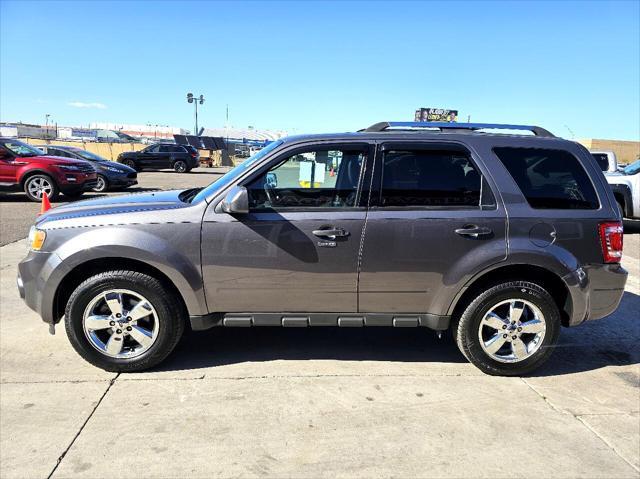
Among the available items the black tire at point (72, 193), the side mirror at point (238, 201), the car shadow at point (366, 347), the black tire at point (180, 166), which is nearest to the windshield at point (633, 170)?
the car shadow at point (366, 347)

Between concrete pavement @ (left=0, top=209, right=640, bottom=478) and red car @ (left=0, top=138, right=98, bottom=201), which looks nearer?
concrete pavement @ (left=0, top=209, right=640, bottom=478)

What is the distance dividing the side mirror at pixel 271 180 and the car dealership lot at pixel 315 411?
1.44 meters

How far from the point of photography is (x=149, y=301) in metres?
3.51

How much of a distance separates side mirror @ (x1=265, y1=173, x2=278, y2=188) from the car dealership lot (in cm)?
144

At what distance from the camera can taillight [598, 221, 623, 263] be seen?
359cm

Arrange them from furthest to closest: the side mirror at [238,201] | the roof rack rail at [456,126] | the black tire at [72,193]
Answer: the black tire at [72,193], the roof rack rail at [456,126], the side mirror at [238,201]

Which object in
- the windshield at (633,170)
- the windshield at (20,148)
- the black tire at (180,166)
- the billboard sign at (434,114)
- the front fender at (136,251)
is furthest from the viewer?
the billboard sign at (434,114)

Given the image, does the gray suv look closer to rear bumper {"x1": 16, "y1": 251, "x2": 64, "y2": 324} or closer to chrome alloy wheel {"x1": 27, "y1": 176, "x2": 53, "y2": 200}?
rear bumper {"x1": 16, "y1": 251, "x2": 64, "y2": 324}

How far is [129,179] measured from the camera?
654 inches

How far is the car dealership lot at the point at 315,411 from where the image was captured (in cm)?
264

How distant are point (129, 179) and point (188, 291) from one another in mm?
14497

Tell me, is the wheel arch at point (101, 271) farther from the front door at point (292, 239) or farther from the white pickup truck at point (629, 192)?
the white pickup truck at point (629, 192)

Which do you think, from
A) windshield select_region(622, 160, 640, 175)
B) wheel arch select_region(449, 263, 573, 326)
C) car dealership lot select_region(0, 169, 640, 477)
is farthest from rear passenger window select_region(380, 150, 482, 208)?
windshield select_region(622, 160, 640, 175)

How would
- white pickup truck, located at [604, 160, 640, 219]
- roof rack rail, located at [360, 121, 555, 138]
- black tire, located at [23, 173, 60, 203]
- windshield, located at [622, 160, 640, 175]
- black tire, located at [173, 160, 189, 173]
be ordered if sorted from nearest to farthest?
roof rack rail, located at [360, 121, 555, 138]
white pickup truck, located at [604, 160, 640, 219]
windshield, located at [622, 160, 640, 175]
black tire, located at [23, 173, 60, 203]
black tire, located at [173, 160, 189, 173]
